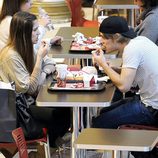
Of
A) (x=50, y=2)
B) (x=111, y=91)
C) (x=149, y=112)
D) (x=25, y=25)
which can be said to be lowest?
(x=50, y=2)

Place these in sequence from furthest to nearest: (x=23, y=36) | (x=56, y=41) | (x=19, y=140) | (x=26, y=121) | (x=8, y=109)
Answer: (x=56, y=41), (x=23, y=36), (x=26, y=121), (x=8, y=109), (x=19, y=140)

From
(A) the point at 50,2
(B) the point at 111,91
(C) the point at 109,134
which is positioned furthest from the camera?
(A) the point at 50,2

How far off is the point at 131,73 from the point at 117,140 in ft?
2.77

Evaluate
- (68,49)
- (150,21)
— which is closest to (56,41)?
(68,49)

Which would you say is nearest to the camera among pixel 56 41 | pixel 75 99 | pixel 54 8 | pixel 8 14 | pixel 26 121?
pixel 75 99

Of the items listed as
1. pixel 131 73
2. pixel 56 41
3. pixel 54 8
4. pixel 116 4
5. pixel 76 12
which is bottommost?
pixel 54 8

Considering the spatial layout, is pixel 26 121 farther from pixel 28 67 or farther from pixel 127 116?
pixel 127 116

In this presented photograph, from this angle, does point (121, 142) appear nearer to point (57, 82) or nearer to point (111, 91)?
point (111, 91)

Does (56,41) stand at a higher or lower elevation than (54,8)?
higher

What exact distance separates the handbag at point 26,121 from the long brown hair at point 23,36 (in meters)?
0.39

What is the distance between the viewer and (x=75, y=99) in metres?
2.89

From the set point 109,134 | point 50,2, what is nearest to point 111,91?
point 109,134

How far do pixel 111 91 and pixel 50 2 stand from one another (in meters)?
5.21

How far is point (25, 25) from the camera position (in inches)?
139
